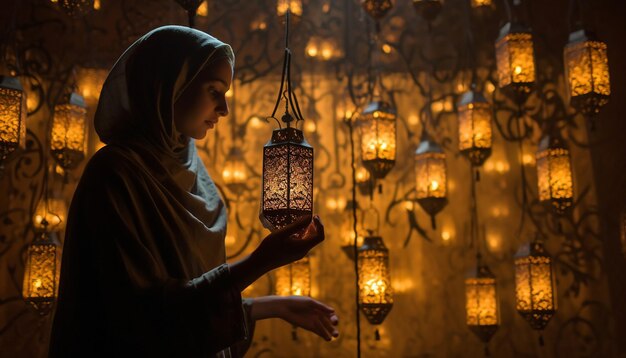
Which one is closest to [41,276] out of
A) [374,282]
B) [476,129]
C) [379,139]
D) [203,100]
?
[374,282]

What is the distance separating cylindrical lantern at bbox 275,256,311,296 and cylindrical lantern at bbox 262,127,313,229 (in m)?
1.54

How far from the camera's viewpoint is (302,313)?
1.36 metres

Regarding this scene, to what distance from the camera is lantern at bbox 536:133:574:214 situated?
298 centimetres

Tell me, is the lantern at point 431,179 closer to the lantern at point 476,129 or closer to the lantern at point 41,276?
the lantern at point 476,129

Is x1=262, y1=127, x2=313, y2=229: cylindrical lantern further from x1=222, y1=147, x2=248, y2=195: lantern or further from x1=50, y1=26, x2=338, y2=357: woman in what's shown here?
x1=222, y1=147, x2=248, y2=195: lantern

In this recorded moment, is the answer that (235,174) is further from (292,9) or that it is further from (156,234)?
(156,234)

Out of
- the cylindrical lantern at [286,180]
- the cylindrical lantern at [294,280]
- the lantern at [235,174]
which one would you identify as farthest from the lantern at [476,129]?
the cylindrical lantern at [286,180]

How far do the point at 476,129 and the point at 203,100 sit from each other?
2.02 m

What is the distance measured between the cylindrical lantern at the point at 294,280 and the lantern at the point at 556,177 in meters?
1.15

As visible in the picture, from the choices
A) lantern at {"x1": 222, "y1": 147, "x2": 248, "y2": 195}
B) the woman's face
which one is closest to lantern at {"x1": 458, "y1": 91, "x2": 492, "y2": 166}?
lantern at {"x1": 222, "y1": 147, "x2": 248, "y2": 195}

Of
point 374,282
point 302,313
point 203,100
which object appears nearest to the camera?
point 203,100

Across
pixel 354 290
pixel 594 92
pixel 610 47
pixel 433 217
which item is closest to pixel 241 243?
pixel 354 290

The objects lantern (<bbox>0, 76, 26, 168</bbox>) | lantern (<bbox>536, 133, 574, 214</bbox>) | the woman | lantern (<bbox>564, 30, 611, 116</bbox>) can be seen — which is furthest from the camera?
lantern (<bbox>536, 133, 574, 214</bbox>)

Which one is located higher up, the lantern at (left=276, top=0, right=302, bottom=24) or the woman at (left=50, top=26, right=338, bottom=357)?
the lantern at (left=276, top=0, right=302, bottom=24)
